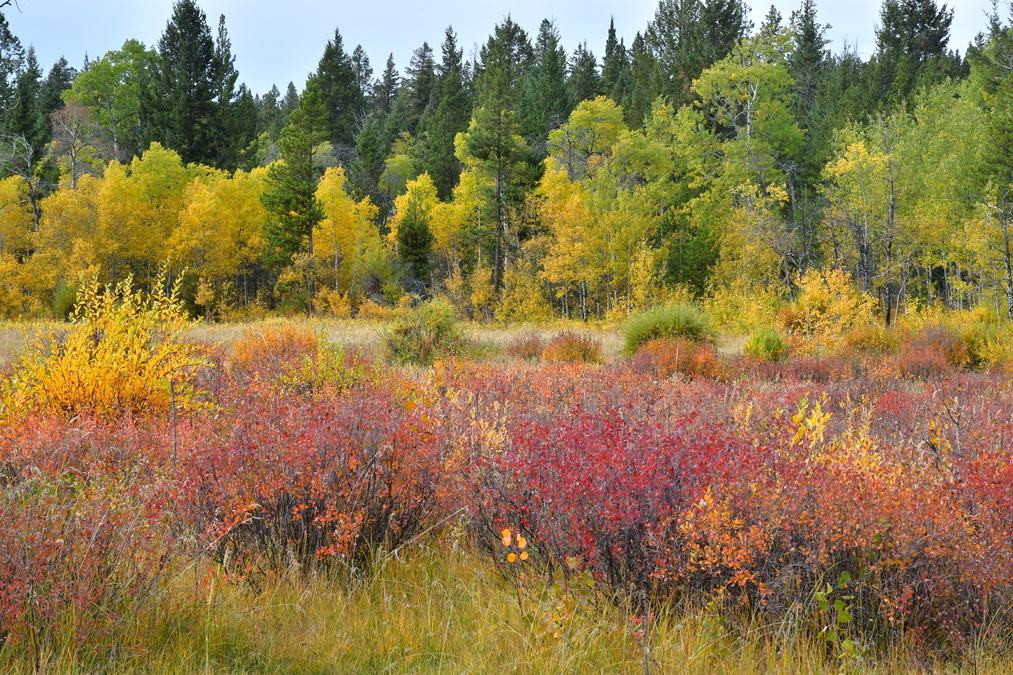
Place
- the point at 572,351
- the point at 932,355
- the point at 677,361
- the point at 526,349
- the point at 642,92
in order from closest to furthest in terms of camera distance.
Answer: the point at 677,361, the point at 932,355, the point at 572,351, the point at 526,349, the point at 642,92

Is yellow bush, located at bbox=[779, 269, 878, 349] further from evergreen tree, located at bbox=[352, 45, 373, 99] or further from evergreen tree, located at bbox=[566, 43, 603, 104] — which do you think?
evergreen tree, located at bbox=[352, 45, 373, 99]

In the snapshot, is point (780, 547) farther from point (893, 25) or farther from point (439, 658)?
point (893, 25)

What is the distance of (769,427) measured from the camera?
4680 mm

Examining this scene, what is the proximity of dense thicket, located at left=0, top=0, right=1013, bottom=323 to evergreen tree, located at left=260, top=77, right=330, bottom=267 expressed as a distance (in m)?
0.12

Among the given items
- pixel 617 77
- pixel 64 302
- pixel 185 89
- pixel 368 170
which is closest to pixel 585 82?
pixel 617 77

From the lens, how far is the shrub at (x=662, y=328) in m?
16.1

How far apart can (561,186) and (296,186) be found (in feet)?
41.2

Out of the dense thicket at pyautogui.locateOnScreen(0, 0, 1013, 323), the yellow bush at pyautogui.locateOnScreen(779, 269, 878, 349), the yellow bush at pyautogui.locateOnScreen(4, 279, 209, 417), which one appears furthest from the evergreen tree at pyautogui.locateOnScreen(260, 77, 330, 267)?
the yellow bush at pyautogui.locateOnScreen(4, 279, 209, 417)

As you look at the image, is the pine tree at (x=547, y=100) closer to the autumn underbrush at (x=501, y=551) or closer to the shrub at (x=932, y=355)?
the shrub at (x=932, y=355)

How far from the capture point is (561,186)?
34.5m

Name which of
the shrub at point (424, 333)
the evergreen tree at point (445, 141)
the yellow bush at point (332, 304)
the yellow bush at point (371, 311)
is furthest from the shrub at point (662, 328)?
the evergreen tree at point (445, 141)

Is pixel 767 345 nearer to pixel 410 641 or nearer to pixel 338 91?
pixel 410 641

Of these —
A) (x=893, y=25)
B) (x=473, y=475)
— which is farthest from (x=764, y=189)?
(x=473, y=475)

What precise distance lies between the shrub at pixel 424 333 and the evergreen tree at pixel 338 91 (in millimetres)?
38197
